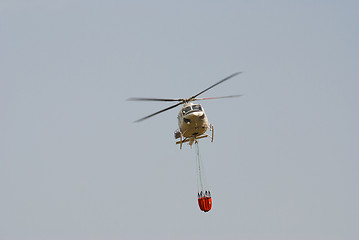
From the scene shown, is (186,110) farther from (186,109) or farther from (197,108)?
(197,108)

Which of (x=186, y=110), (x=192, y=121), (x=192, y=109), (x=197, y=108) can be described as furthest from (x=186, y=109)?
(x=192, y=121)

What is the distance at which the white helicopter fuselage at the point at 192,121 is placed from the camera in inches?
2452

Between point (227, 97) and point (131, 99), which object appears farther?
point (227, 97)

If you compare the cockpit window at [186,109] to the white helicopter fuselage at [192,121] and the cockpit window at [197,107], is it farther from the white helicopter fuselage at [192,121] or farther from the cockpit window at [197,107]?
the cockpit window at [197,107]

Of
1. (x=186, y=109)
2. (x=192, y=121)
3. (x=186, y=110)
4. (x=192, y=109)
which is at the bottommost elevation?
(x=192, y=121)

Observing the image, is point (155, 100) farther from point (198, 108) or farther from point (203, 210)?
point (203, 210)

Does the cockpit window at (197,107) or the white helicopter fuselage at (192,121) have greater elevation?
the cockpit window at (197,107)

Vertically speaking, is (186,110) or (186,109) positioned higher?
(186,109)

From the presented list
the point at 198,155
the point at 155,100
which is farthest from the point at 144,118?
the point at 198,155

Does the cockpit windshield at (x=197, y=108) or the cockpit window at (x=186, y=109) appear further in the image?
the cockpit window at (x=186, y=109)

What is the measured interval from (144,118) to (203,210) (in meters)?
11.9

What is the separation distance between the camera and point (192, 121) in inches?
2453

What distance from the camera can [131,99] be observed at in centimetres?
5666

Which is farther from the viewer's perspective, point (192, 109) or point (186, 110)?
point (186, 110)
